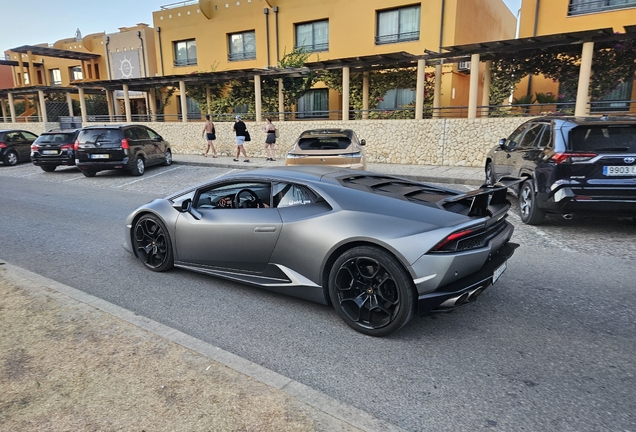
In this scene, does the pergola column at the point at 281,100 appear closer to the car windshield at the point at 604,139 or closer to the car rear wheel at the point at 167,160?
the car rear wheel at the point at 167,160

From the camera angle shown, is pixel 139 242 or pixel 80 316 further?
pixel 139 242

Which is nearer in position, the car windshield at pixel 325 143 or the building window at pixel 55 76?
the car windshield at pixel 325 143

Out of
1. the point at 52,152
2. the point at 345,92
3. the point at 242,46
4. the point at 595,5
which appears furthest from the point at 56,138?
the point at 595,5

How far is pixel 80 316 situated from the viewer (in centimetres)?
378

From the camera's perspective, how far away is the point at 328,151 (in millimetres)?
9984

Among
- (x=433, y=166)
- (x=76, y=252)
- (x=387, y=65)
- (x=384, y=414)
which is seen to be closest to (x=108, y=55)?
(x=387, y=65)

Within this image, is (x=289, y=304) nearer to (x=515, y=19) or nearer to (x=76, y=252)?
(x=76, y=252)

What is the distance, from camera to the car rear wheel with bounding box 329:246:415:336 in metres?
3.35

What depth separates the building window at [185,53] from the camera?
26.8 meters

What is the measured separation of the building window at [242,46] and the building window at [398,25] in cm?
779

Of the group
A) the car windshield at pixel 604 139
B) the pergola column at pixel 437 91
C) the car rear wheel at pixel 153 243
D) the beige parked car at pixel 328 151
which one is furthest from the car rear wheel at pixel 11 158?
the car windshield at pixel 604 139

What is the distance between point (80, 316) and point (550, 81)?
1874 centimetres

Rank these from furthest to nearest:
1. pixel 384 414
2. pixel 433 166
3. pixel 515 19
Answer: pixel 515 19, pixel 433 166, pixel 384 414

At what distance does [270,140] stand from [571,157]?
12279 mm
